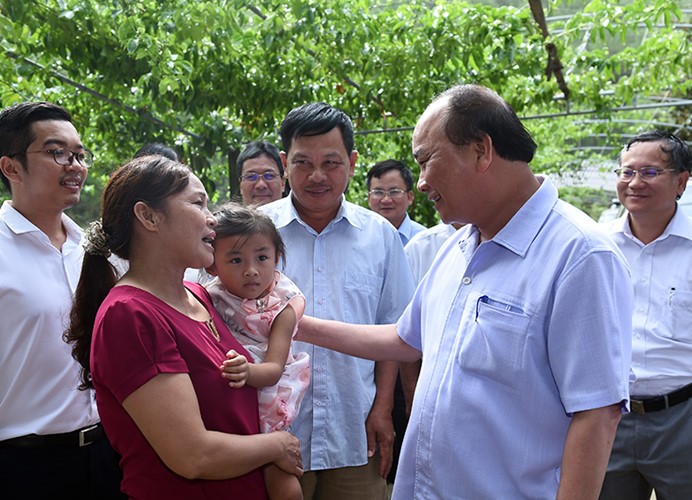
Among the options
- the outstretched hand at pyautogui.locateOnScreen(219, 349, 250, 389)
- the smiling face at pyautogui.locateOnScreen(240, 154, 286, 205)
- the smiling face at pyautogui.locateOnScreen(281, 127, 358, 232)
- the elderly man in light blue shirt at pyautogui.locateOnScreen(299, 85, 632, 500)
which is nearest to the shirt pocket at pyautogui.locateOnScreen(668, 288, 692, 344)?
the smiling face at pyautogui.locateOnScreen(281, 127, 358, 232)

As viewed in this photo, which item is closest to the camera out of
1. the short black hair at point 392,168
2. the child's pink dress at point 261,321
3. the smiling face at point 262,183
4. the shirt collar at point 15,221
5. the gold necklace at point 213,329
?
the gold necklace at point 213,329

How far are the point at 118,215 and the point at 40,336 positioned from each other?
2.81ft

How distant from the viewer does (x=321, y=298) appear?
3342 millimetres

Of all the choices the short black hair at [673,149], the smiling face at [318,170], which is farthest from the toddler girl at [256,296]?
the short black hair at [673,149]

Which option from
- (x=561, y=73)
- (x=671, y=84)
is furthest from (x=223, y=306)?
(x=671, y=84)

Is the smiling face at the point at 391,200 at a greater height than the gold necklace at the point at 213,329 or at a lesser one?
lesser

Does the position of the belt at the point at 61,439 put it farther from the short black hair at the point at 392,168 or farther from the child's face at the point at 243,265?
the short black hair at the point at 392,168

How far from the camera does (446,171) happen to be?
2.32m

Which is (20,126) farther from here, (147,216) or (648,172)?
(648,172)

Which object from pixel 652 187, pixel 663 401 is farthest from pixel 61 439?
pixel 652 187

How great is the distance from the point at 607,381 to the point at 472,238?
0.66 meters

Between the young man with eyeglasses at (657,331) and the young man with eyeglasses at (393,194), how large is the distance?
84.8 inches

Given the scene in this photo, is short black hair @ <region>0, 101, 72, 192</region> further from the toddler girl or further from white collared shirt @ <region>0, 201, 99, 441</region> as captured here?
the toddler girl

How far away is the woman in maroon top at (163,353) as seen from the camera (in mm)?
2066
